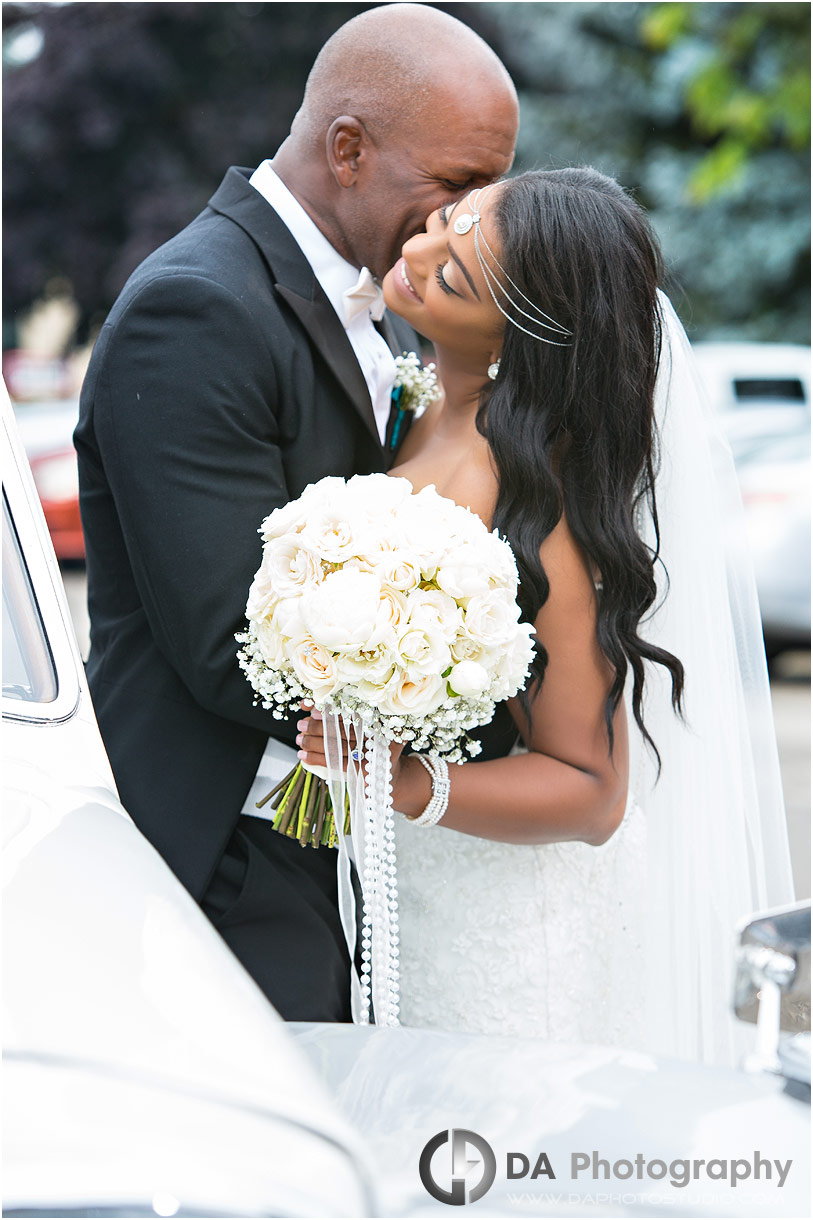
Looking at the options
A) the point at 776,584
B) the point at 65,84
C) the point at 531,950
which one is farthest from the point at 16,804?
the point at 65,84

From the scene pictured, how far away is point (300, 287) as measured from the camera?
2.30 metres

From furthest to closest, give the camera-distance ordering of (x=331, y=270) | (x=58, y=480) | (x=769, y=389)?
1. (x=58, y=480)
2. (x=769, y=389)
3. (x=331, y=270)

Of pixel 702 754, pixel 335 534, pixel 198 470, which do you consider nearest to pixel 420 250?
pixel 198 470

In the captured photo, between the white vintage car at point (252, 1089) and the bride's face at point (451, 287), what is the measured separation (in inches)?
41.8

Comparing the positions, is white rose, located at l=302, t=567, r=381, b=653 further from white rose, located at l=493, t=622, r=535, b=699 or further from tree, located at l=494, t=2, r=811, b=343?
tree, located at l=494, t=2, r=811, b=343

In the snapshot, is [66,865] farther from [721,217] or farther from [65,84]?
[65,84]

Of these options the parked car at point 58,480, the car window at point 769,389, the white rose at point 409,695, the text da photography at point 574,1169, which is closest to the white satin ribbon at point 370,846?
the white rose at point 409,695

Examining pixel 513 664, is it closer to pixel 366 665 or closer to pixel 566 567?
pixel 366 665

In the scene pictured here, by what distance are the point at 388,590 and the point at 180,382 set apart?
1.72ft

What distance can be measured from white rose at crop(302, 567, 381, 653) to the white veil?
100 centimetres

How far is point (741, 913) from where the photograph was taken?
279 cm

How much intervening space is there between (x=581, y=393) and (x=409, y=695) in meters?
0.74

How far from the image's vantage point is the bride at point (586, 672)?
2217mm

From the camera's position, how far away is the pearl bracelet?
211 cm
